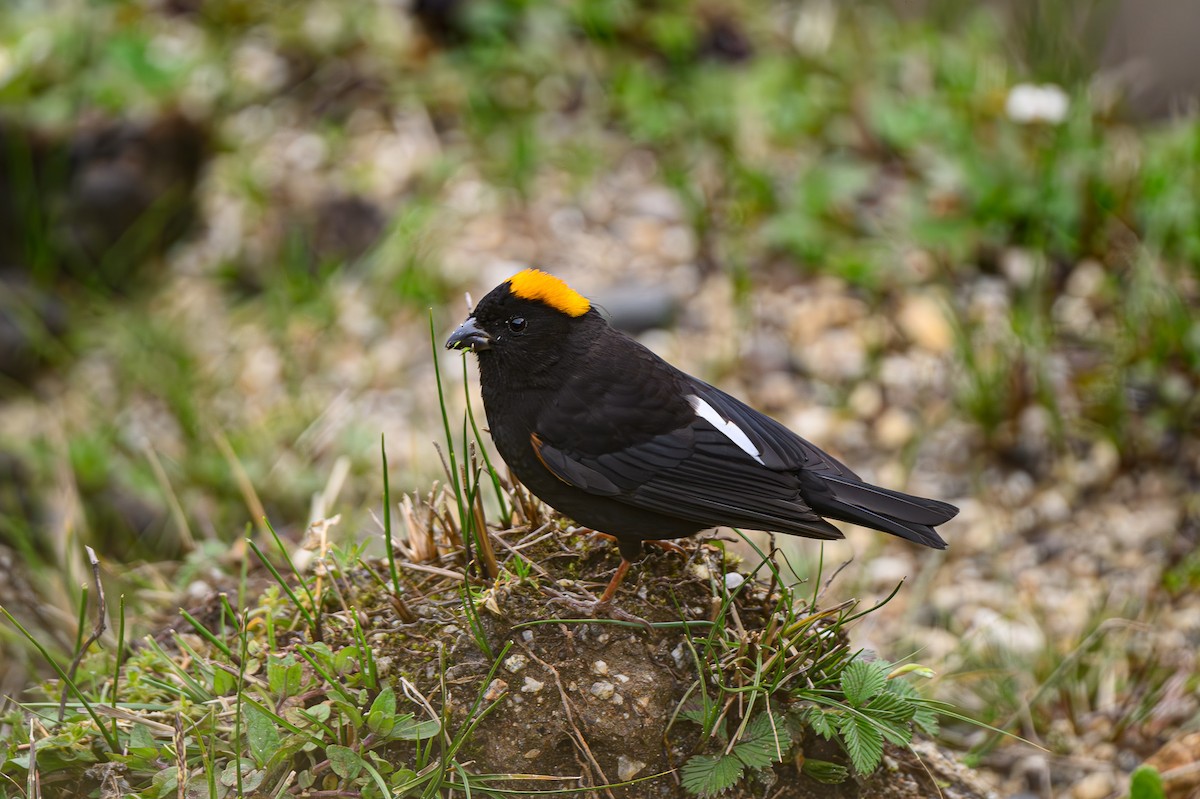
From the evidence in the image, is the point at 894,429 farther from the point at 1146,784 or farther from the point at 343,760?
the point at 343,760

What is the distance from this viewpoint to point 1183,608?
4297mm

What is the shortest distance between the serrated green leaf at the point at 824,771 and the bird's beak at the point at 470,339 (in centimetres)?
134

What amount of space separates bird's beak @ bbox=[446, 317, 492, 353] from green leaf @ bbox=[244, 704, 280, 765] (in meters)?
1.07

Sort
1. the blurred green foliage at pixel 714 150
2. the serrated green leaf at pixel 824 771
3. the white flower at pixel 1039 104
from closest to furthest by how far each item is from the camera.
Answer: the serrated green leaf at pixel 824 771
the blurred green foliage at pixel 714 150
the white flower at pixel 1039 104

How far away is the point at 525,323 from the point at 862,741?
4.48 ft

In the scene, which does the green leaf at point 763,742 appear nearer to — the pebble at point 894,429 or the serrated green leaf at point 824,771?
the serrated green leaf at point 824,771

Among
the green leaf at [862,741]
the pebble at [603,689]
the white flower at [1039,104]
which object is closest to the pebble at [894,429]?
the white flower at [1039,104]

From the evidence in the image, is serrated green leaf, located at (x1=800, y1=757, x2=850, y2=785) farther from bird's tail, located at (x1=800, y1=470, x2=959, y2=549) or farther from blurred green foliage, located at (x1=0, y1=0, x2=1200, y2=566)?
blurred green foliage, located at (x1=0, y1=0, x2=1200, y2=566)

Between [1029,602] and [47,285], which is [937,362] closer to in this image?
[1029,602]

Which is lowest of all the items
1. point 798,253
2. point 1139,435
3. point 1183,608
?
point 1183,608

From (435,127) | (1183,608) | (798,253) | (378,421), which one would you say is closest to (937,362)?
(798,253)

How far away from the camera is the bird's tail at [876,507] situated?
2852 mm

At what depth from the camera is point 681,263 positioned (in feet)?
19.8

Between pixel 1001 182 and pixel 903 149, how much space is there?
658mm
